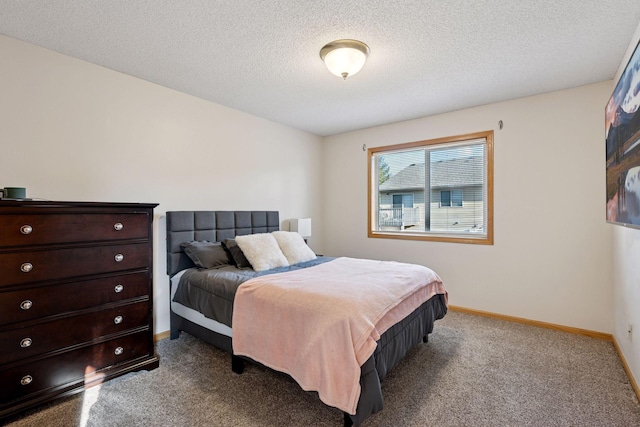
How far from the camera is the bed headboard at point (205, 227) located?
9.89 ft

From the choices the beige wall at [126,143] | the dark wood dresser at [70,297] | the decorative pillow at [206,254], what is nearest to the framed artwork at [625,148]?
the decorative pillow at [206,254]

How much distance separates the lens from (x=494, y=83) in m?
3.00

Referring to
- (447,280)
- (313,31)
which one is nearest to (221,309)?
(313,31)

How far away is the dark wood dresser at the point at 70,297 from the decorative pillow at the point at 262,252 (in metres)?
0.87

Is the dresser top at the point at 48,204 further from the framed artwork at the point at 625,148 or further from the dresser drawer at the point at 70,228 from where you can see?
the framed artwork at the point at 625,148

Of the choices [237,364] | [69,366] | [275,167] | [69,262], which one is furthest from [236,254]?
[275,167]

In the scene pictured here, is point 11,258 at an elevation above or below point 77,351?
above

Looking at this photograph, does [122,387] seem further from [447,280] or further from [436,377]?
[447,280]

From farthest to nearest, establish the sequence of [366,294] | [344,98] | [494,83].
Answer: [344,98], [494,83], [366,294]

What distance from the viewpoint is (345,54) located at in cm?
224

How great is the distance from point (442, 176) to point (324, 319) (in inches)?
121

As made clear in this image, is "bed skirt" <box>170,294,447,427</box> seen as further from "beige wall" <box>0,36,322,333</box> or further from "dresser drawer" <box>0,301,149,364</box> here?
"beige wall" <box>0,36,322,333</box>

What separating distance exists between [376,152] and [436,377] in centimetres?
319

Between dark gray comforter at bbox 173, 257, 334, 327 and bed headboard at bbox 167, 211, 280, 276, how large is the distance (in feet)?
0.89
